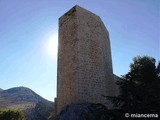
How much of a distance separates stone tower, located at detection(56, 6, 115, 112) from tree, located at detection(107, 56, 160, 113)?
2.33 meters

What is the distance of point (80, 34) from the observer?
11.4 meters

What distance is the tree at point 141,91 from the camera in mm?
7293

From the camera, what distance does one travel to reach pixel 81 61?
1075 centimetres

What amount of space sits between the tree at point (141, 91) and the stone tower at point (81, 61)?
2.33 metres

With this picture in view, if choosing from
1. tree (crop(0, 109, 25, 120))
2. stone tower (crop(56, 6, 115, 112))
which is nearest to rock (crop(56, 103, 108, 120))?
stone tower (crop(56, 6, 115, 112))

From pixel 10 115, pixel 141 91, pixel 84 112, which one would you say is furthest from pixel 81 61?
pixel 10 115

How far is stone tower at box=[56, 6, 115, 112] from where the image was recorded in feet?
34.1

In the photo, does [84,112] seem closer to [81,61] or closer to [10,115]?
[81,61]

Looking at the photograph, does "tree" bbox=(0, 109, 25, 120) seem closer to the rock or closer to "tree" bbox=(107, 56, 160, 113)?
the rock

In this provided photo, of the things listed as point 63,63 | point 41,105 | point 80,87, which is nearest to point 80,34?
point 63,63

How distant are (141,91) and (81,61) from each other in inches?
159

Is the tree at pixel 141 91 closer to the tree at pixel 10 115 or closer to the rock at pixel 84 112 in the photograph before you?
the rock at pixel 84 112

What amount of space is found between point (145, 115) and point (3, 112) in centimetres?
2100

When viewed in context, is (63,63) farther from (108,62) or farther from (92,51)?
(108,62)
